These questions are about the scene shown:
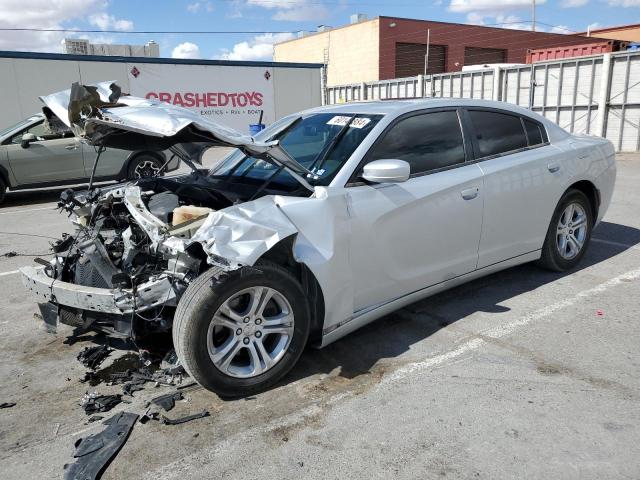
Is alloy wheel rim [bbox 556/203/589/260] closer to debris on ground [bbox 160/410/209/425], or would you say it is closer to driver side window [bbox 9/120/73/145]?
debris on ground [bbox 160/410/209/425]

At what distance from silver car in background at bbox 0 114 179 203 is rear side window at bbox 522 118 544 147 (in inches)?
278

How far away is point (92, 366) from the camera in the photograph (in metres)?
3.58

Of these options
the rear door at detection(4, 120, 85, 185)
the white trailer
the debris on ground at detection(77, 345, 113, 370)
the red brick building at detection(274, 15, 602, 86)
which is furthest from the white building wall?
the debris on ground at detection(77, 345, 113, 370)

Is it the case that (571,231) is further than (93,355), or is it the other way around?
(571,231)

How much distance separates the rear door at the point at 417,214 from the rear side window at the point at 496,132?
0.23 meters

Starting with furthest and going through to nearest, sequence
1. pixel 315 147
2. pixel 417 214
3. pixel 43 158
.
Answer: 1. pixel 43 158
2. pixel 315 147
3. pixel 417 214

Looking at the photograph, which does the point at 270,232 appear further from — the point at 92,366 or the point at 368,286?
the point at 92,366

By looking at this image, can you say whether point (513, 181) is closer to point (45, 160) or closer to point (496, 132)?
point (496, 132)

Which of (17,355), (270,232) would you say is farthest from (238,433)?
(17,355)

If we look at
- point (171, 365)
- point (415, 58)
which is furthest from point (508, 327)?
point (415, 58)

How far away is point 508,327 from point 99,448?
2894 mm

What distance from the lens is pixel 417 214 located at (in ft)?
12.1

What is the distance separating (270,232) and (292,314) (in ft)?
1.80

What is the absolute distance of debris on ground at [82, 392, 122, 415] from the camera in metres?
3.07
